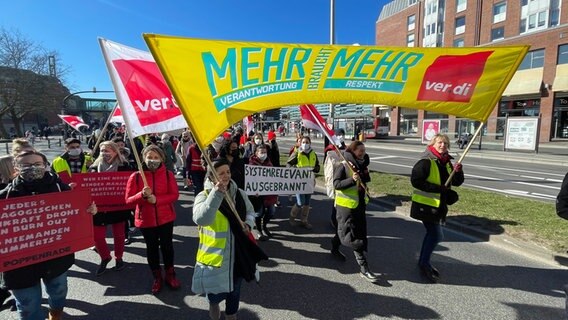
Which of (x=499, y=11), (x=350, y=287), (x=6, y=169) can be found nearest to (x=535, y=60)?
(x=499, y=11)

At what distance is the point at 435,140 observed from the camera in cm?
400

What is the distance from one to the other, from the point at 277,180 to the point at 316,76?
2.94m

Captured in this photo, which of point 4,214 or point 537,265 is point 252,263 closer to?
point 4,214

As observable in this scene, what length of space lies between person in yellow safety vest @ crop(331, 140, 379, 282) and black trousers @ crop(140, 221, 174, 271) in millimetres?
2223

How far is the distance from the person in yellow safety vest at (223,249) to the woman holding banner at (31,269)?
4.26 feet

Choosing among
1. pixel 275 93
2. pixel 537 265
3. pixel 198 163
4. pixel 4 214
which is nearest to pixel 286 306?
pixel 275 93

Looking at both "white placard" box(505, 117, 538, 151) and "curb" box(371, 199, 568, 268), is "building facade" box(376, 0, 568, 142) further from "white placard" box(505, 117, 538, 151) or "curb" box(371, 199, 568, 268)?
"curb" box(371, 199, 568, 268)

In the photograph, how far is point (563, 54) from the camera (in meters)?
27.3

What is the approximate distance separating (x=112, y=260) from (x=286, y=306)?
2.89m

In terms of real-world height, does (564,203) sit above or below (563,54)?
below

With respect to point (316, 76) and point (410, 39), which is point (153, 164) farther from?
point (410, 39)

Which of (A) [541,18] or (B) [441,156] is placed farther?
(A) [541,18]

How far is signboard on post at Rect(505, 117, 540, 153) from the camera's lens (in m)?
18.8

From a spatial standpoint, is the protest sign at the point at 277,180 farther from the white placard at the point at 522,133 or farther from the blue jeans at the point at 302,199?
the white placard at the point at 522,133
